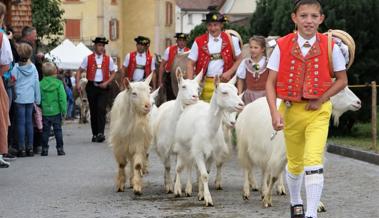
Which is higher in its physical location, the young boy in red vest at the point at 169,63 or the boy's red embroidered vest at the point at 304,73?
the boy's red embroidered vest at the point at 304,73

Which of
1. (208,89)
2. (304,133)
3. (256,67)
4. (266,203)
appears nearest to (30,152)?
(208,89)

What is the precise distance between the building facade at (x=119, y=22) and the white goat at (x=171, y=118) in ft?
185

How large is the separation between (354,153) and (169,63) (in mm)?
3890

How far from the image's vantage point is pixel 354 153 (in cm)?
1573

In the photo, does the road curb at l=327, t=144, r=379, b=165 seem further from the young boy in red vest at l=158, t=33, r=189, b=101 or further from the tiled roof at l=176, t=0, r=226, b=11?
the tiled roof at l=176, t=0, r=226, b=11

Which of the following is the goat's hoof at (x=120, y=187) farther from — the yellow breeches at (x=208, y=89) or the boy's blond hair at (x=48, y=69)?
the boy's blond hair at (x=48, y=69)

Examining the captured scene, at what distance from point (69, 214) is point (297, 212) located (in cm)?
233

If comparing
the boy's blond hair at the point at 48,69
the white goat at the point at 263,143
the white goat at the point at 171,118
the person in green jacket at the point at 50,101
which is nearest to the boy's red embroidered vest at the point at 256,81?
the white goat at the point at 263,143

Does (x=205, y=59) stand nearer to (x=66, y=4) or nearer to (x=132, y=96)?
(x=132, y=96)

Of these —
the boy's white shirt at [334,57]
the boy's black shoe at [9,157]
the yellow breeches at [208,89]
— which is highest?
the boy's white shirt at [334,57]

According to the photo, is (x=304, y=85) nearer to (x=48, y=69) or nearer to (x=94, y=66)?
(x=48, y=69)

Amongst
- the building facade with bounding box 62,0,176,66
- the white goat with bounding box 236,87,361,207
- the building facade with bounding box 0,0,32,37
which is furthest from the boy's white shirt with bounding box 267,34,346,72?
the building facade with bounding box 62,0,176,66

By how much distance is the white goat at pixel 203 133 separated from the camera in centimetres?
998

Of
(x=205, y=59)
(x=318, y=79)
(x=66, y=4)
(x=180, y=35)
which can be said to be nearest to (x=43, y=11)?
(x=180, y=35)
